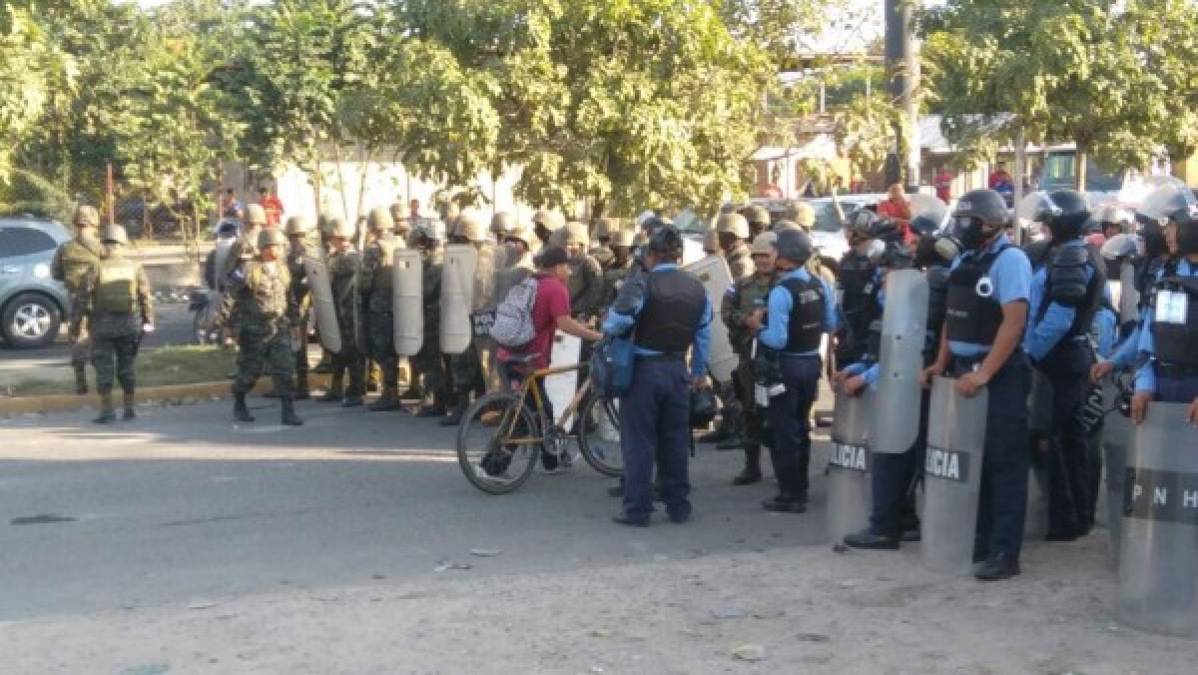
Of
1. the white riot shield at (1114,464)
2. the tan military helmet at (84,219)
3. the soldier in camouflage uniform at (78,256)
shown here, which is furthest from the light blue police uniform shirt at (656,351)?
the tan military helmet at (84,219)

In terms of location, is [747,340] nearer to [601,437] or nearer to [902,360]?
[601,437]

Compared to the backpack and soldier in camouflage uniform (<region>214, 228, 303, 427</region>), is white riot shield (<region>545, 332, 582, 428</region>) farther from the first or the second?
soldier in camouflage uniform (<region>214, 228, 303, 427</region>)

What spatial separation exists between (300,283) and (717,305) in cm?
475

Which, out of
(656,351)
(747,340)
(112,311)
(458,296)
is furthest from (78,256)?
(656,351)

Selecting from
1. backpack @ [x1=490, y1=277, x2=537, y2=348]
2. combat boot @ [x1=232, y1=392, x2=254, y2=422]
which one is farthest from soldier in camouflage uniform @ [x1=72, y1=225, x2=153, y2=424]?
backpack @ [x1=490, y1=277, x2=537, y2=348]

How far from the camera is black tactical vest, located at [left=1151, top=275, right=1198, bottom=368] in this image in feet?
24.4

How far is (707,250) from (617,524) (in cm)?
331

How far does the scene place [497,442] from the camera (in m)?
11.0

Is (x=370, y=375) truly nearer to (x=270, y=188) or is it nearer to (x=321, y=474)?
(x=321, y=474)

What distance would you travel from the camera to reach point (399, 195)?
31.4 meters

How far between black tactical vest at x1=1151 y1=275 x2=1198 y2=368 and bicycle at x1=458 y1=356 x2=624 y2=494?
13.0ft

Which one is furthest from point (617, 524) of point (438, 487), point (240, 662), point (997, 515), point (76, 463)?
point (76, 463)

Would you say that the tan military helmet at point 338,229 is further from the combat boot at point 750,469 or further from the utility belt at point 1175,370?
the utility belt at point 1175,370

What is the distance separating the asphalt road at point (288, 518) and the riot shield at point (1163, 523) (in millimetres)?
2584
